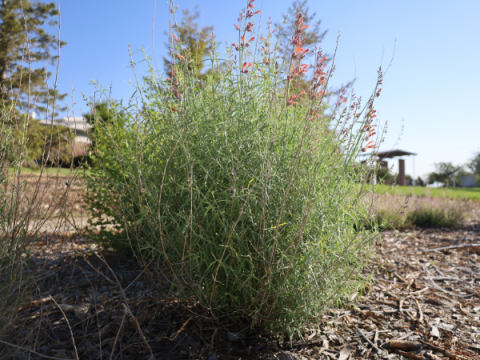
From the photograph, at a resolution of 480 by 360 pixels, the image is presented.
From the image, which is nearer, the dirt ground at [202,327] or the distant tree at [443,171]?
the dirt ground at [202,327]

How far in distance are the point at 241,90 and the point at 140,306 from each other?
1777 millimetres

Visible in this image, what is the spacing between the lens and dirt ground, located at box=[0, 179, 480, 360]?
2070mm

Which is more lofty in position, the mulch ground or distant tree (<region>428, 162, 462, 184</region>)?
distant tree (<region>428, 162, 462, 184</region>)

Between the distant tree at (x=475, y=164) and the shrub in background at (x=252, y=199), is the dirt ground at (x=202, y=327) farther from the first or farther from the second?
the distant tree at (x=475, y=164)

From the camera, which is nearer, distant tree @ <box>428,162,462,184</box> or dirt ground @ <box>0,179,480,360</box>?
dirt ground @ <box>0,179,480,360</box>

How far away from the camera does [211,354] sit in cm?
201

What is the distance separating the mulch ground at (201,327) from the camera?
207cm

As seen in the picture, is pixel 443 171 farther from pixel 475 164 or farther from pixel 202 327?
pixel 202 327

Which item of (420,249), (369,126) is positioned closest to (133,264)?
(369,126)

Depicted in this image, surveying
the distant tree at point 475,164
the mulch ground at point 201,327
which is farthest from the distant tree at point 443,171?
the mulch ground at point 201,327

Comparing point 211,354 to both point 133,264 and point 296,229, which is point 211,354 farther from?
point 133,264

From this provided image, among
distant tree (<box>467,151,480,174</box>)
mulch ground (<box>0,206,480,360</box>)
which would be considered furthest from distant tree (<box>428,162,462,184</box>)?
mulch ground (<box>0,206,480,360</box>)

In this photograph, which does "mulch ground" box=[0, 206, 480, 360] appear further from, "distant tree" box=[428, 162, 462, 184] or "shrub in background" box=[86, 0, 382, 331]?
"distant tree" box=[428, 162, 462, 184]

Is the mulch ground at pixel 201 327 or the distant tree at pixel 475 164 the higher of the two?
the distant tree at pixel 475 164
